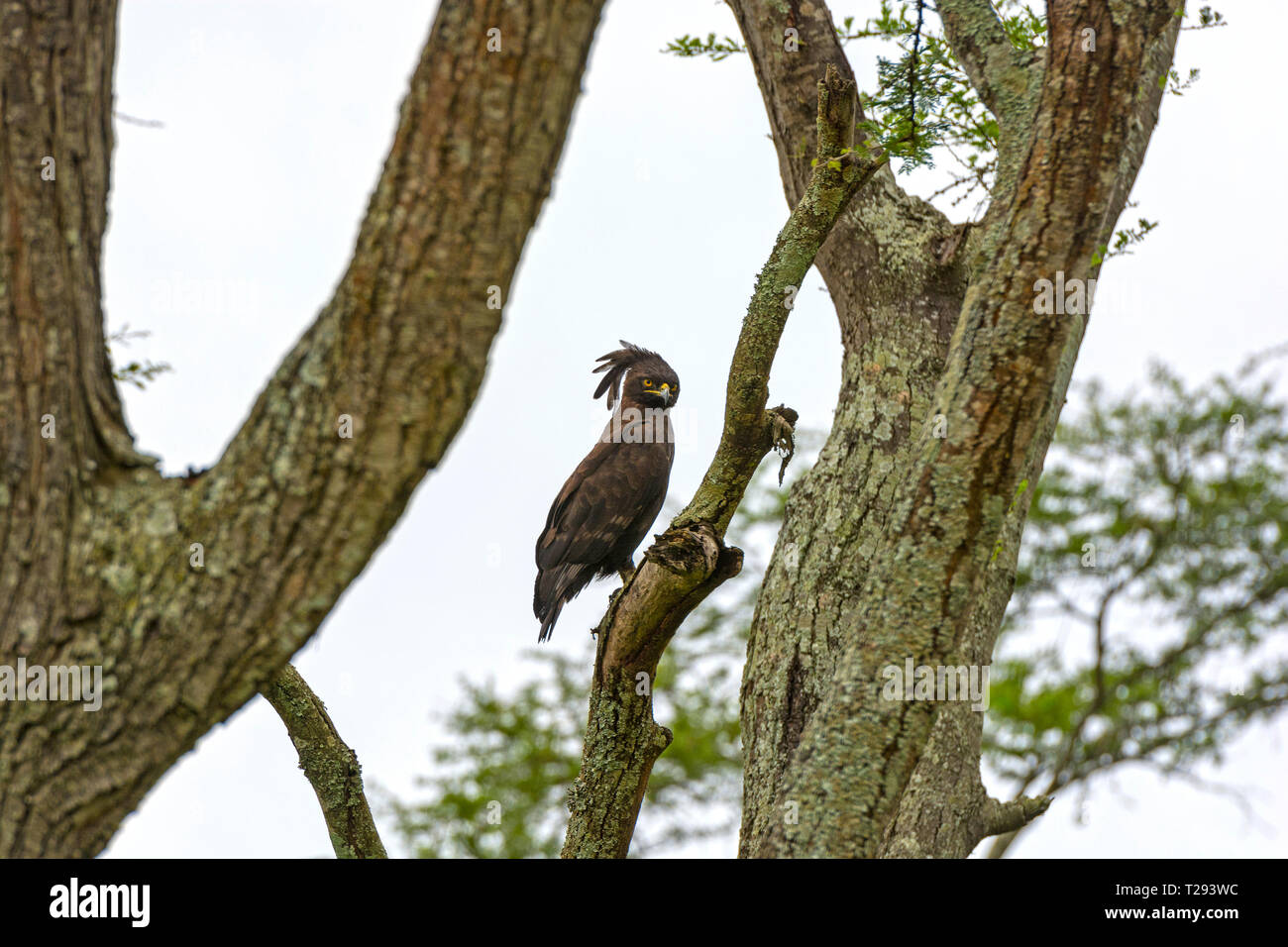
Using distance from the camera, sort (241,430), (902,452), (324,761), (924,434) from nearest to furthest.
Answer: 1. (241,430)
2. (924,434)
3. (324,761)
4. (902,452)

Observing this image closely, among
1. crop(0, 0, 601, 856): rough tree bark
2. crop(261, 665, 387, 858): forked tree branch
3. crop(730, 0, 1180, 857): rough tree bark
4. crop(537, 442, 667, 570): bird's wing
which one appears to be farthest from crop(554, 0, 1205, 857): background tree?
crop(0, 0, 601, 856): rough tree bark

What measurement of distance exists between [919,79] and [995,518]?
9.71 ft

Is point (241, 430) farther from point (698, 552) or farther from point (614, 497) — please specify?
point (614, 497)

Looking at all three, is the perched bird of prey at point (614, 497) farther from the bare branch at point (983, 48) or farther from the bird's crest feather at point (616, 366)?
the bare branch at point (983, 48)

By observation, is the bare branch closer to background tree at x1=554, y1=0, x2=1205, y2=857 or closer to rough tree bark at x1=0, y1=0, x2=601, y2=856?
background tree at x1=554, y1=0, x2=1205, y2=857

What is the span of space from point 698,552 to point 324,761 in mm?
1868

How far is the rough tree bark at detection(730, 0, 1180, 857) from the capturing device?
9.43 ft

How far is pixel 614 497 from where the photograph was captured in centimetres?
603

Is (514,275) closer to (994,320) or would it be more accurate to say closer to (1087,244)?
(994,320)

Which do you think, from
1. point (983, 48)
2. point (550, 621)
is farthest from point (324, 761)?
point (983, 48)

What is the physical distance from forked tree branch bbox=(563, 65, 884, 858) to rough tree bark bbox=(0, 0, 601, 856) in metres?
1.74

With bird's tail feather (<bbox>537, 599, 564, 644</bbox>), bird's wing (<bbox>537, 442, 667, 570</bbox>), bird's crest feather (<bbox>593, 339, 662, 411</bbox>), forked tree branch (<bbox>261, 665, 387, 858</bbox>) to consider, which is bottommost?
forked tree branch (<bbox>261, 665, 387, 858</bbox>)

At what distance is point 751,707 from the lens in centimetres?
495

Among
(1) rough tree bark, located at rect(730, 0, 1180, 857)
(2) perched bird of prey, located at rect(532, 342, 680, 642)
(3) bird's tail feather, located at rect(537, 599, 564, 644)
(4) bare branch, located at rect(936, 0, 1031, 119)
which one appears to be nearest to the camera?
(1) rough tree bark, located at rect(730, 0, 1180, 857)
